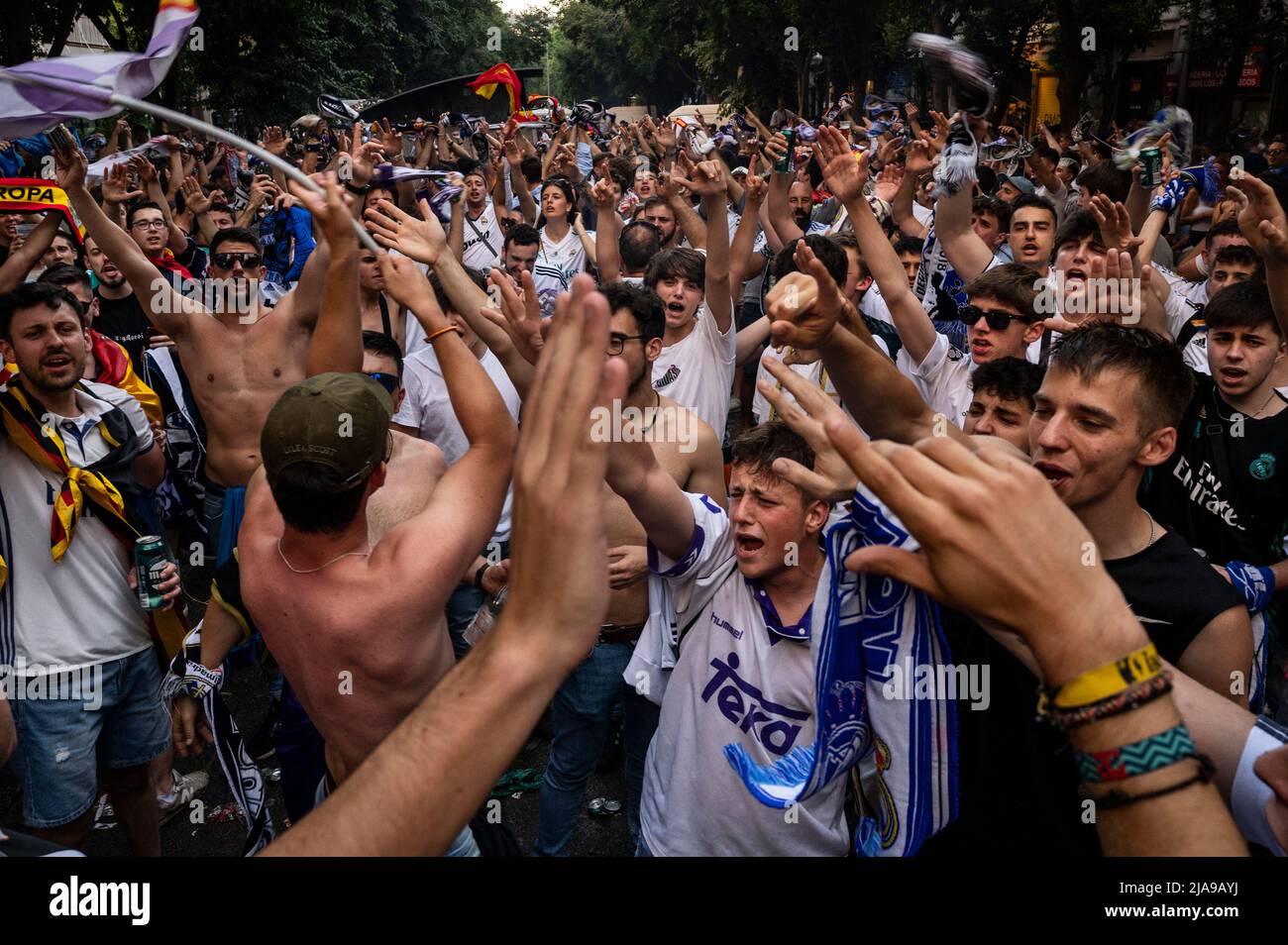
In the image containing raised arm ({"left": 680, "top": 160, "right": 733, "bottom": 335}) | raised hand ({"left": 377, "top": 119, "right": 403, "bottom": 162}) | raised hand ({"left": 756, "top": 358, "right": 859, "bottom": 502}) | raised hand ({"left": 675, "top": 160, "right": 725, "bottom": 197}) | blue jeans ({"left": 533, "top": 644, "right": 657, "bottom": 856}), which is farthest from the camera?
raised hand ({"left": 377, "top": 119, "right": 403, "bottom": 162})

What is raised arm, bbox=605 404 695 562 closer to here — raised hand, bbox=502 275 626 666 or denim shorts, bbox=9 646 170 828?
raised hand, bbox=502 275 626 666

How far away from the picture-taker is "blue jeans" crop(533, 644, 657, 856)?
334cm

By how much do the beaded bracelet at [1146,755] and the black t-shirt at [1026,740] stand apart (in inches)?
33.4

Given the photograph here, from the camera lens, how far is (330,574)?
2.26 meters

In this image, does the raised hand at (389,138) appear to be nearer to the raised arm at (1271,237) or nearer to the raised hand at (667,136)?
the raised hand at (667,136)

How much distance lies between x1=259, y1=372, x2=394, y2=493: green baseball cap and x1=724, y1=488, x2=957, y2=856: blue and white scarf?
3.49 feet

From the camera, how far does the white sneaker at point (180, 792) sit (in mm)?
4000

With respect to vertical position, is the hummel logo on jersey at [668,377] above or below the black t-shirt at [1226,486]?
above

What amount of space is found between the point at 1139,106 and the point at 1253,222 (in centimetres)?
3543

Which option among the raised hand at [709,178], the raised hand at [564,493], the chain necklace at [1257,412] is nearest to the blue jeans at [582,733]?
the chain necklace at [1257,412]

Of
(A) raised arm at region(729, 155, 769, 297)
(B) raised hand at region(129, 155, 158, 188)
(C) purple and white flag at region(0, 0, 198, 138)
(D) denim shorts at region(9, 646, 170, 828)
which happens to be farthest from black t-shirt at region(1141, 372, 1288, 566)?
(B) raised hand at region(129, 155, 158, 188)

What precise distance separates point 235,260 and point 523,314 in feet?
12.0

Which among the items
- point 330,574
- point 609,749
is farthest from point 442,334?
point 609,749

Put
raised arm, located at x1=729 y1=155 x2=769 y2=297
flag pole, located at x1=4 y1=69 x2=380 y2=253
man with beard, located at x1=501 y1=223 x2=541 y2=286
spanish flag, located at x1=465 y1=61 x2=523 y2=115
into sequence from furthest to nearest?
spanish flag, located at x1=465 y1=61 x2=523 y2=115
man with beard, located at x1=501 y1=223 x2=541 y2=286
raised arm, located at x1=729 y1=155 x2=769 y2=297
flag pole, located at x1=4 y1=69 x2=380 y2=253
